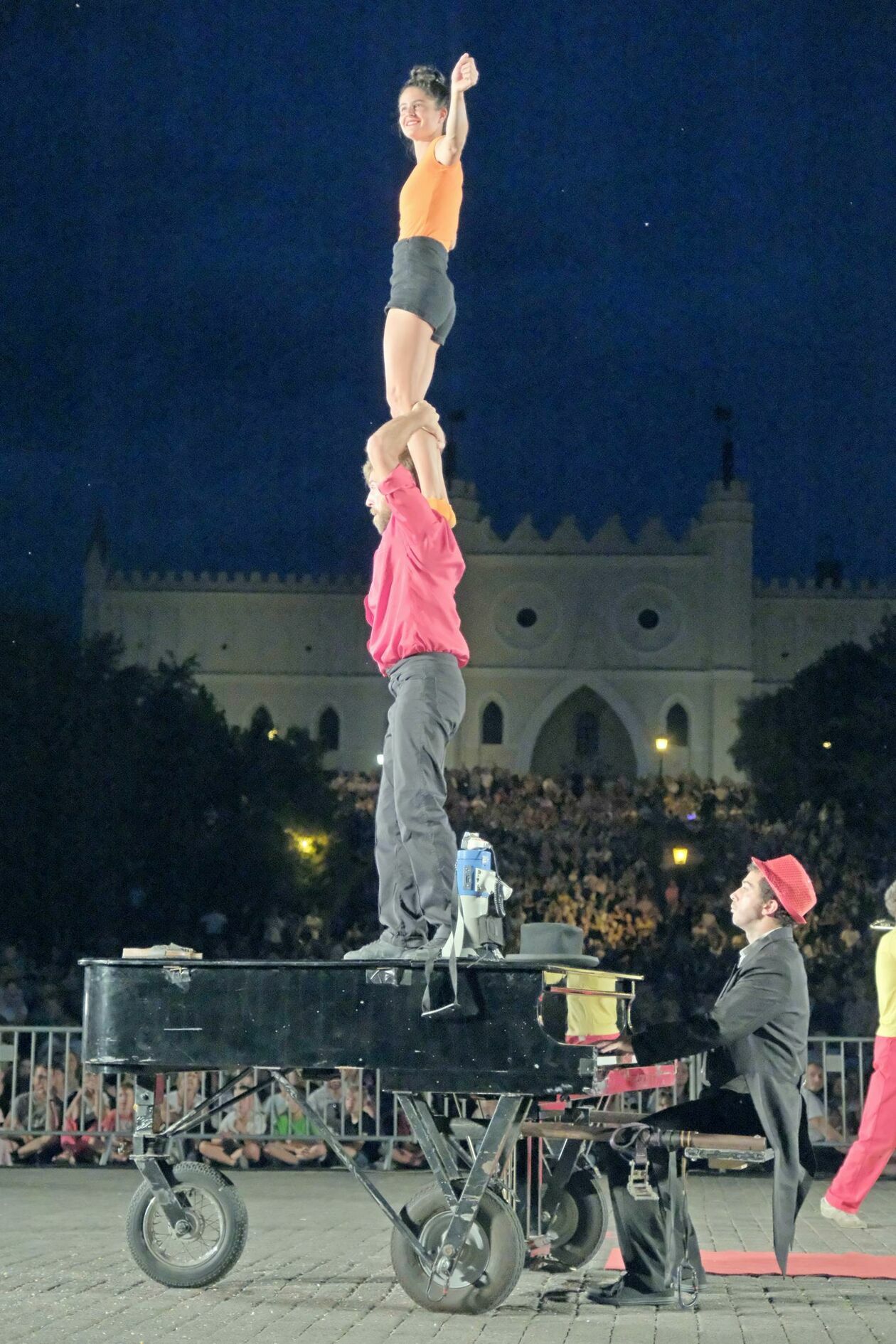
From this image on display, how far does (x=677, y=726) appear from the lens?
8006cm

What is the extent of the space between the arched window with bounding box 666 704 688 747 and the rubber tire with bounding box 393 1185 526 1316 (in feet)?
238

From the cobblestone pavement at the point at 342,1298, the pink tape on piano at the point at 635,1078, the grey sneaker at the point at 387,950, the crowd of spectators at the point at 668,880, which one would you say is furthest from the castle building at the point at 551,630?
the grey sneaker at the point at 387,950

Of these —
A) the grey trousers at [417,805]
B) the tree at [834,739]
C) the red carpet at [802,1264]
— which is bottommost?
the red carpet at [802,1264]

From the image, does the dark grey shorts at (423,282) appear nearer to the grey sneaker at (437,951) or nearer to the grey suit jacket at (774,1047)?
the grey sneaker at (437,951)

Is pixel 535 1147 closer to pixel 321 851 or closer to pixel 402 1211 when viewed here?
pixel 402 1211

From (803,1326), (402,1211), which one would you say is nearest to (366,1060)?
(402,1211)

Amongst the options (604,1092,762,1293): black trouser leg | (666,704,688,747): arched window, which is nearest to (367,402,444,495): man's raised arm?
(604,1092,762,1293): black trouser leg

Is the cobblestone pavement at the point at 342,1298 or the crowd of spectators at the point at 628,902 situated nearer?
the cobblestone pavement at the point at 342,1298

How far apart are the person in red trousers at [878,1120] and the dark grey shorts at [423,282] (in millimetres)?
3343

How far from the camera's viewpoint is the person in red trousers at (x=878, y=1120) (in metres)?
8.87

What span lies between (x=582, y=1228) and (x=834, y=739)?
157ft

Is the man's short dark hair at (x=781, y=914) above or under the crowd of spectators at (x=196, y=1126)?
above

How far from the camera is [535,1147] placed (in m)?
8.28

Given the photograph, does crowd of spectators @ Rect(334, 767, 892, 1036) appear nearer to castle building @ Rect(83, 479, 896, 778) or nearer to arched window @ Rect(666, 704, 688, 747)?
arched window @ Rect(666, 704, 688, 747)
